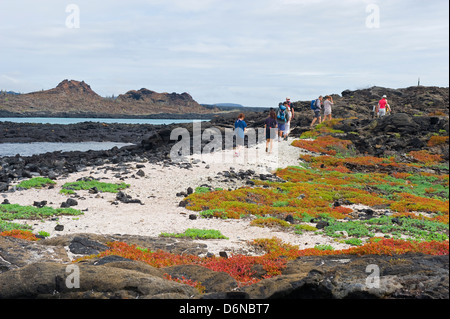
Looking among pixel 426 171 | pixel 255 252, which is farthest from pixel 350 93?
pixel 255 252

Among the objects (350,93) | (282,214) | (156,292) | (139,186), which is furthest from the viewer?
(350,93)

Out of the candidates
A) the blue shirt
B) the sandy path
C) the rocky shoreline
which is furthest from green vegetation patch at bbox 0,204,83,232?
the blue shirt

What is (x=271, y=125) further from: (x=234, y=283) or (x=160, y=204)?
(x=234, y=283)

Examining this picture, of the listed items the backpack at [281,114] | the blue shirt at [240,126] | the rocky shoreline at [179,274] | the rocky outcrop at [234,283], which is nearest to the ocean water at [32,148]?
the rocky shoreline at [179,274]

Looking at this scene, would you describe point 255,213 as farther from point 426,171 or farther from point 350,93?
point 350,93

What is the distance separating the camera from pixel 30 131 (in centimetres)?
7231

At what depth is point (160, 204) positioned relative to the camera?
20562 millimetres

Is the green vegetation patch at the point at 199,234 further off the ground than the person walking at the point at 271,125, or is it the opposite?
the person walking at the point at 271,125

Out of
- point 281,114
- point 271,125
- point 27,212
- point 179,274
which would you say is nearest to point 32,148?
point 281,114

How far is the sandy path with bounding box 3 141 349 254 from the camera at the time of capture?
14.8m

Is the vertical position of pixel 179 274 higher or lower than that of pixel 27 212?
higher

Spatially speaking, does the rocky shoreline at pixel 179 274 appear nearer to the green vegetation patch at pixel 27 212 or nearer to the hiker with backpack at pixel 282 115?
the green vegetation patch at pixel 27 212

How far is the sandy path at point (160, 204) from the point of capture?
14.8 meters
